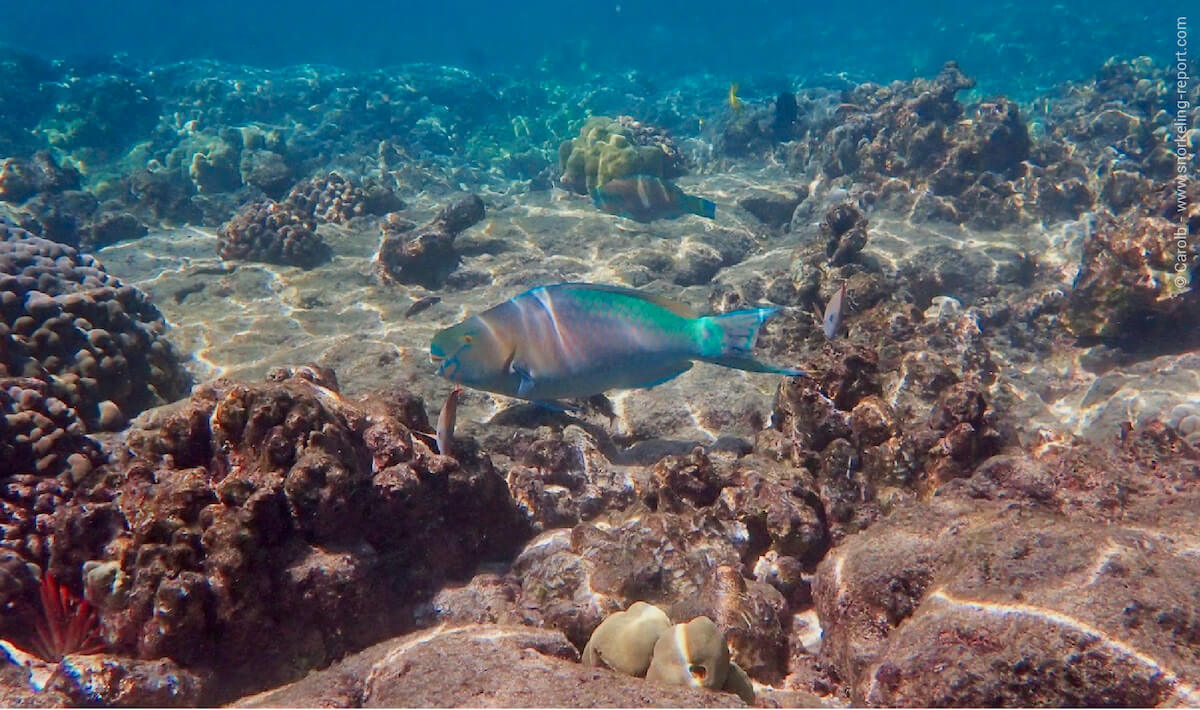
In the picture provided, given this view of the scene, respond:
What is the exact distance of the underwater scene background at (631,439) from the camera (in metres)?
2.32

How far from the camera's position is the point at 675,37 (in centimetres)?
5116

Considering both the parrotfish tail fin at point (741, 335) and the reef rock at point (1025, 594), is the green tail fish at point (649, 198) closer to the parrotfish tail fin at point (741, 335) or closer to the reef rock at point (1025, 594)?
the parrotfish tail fin at point (741, 335)

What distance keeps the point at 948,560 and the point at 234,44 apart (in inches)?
2747

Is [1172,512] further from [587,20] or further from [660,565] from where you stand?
[587,20]

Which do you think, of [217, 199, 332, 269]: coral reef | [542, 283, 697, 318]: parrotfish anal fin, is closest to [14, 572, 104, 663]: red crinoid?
[542, 283, 697, 318]: parrotfish anal fin

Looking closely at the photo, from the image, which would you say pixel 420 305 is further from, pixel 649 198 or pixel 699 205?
pixel 699 205

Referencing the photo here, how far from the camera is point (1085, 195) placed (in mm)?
9867

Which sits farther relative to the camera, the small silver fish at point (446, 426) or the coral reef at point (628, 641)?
the small silver fish at point (446, 426)

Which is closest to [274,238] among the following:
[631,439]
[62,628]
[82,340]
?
[82,340]

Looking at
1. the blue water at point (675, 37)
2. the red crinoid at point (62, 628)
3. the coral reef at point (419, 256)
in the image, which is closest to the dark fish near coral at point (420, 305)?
the coral reef at point (419, 256)

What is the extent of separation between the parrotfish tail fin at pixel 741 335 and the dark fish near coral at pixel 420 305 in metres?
4.89

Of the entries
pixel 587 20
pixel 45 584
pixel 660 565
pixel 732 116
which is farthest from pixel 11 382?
pixel 587 20

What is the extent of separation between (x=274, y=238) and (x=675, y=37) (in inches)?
1949

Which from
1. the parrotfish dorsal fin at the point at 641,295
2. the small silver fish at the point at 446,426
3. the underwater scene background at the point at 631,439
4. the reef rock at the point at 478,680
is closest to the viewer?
the reef rock at the point at 478,680
